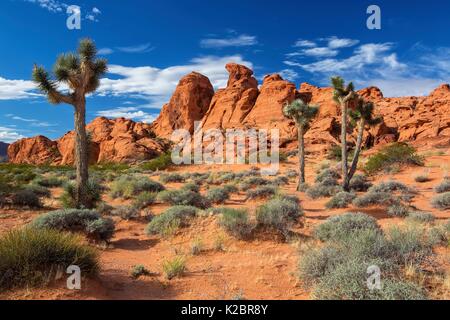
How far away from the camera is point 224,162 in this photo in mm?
48531

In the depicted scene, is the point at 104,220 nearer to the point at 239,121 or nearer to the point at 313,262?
the point at 313,262

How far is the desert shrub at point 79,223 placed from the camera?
9023 millimetres

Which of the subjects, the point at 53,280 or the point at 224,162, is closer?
the point at 53,280

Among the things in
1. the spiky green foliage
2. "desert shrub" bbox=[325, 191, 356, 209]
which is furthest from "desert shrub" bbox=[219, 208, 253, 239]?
the spiky green foliage

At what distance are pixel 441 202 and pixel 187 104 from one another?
63921 millimetres

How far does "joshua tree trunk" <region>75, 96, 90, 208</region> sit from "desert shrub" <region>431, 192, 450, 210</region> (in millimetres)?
12917

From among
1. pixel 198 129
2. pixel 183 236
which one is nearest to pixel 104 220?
pixel 183 236

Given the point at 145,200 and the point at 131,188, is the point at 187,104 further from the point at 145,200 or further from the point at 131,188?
the point at 145,200

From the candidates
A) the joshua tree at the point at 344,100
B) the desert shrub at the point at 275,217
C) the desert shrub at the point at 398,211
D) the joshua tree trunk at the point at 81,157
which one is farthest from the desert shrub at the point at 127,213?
the joshua tree at the point at 344,100

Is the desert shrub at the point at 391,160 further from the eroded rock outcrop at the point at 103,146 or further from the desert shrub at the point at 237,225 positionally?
the eroded rock outcrop at the point at 103,146

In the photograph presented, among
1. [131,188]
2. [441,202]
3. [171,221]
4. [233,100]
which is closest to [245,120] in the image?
[233,100]

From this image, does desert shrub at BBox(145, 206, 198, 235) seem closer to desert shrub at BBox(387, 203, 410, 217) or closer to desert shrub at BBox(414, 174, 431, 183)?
desert shrub at BBox(387, 203, 410, 217)

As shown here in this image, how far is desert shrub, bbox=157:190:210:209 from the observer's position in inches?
554

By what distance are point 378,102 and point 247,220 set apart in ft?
226
